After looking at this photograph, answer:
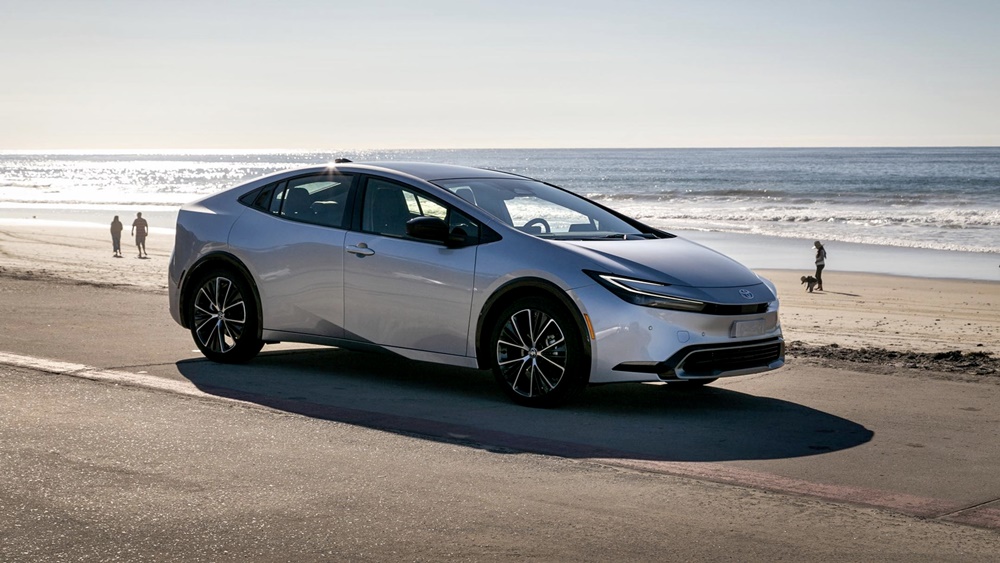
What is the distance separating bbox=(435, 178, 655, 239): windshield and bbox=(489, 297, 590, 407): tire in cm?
65

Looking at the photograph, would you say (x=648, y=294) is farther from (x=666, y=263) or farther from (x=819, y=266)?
(x=819, y=266)

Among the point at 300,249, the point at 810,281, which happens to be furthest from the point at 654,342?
the point at 810,281

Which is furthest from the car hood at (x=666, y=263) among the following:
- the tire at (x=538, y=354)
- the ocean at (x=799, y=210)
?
the ocean at (x=799, y=210)

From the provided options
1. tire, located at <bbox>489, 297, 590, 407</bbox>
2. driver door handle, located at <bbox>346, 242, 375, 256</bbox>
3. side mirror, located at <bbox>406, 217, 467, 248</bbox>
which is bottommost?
tire, located at <bbox>489, 297, 590, 407</bbox>

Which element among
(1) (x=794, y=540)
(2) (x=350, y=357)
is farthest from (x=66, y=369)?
(1) (x=794, y=540)

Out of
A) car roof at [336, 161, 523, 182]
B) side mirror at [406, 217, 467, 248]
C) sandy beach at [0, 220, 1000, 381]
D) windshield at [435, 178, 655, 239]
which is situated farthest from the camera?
sandy beach at [0, 220, 1000, 381]

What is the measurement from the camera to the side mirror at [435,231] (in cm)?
788

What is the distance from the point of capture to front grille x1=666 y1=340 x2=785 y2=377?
7277 millimetres

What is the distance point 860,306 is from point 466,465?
1630cm

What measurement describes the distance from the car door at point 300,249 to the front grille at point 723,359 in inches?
103

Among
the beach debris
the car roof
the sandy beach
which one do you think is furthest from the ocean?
the car roof

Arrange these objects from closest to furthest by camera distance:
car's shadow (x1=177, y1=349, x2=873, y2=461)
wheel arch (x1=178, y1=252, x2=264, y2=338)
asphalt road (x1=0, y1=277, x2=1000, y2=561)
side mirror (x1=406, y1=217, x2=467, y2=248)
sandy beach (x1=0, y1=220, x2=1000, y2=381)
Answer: asphalt road (x1=0, y1=277, x2=1000, y2=561), car's shadow (x1=177, y1=349, x2=873, y2=461), side mirror (x1=406, y1=217, x2=467, y2=248), wheel arch (x1=178, y1=252, x2=264, y2=338), sandy beach (x1=0, y1=220, x2=1000, y2=381)

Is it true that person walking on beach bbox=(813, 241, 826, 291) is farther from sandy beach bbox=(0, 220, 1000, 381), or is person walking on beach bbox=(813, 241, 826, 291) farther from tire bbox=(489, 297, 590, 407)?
tire bbox=(489, 297, 590, 407)

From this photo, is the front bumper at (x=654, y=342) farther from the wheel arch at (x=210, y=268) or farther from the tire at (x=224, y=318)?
the tire at (x=224, y=318)
